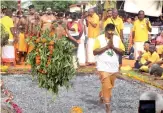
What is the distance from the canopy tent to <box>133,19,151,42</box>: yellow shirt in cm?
699

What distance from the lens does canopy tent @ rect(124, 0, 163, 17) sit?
22.4m

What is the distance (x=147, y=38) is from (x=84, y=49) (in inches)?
86.6

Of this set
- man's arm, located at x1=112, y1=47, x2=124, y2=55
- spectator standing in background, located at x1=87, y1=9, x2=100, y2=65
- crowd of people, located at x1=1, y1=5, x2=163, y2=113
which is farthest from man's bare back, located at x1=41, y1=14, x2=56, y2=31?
man's arm, located at x1=112, y1=47, x2=124, y2=55

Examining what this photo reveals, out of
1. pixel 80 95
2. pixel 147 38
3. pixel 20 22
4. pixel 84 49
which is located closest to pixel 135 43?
pixel 147 38

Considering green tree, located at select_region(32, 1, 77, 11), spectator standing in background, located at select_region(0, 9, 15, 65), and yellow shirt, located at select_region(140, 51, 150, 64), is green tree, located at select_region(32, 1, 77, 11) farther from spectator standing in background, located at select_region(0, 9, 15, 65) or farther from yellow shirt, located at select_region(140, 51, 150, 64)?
yellow shirt, located at select_region(140, 51, 150, 64)

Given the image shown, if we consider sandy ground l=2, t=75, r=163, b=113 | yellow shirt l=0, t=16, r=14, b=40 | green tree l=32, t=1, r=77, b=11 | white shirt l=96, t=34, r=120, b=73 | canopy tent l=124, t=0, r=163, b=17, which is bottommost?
sandy ground l=2, t=75, r=163, b=113

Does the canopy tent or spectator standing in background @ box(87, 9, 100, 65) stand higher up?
the canopy tent

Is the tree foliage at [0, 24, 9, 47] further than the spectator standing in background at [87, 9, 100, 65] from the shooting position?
No

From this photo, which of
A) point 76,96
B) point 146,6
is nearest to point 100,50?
point 76,96

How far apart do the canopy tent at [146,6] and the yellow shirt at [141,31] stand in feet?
22.9

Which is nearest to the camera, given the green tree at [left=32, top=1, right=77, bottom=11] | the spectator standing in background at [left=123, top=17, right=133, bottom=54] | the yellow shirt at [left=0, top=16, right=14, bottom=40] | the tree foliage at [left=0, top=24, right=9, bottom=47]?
the tree foliage at [left=0, top=24, right=9, bottom=47]

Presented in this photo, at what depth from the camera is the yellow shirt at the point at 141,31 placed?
50.4ft

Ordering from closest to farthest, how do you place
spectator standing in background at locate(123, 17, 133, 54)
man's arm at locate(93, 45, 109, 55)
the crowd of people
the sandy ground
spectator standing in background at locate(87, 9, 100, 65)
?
man's arm at locate(93, 45, 109, 55)
the sandy ground
the crowd of people
spectator standing in background at locate(87, 9, 100, 65)
spectator standing in background at locate(123, 17, 133, 54)

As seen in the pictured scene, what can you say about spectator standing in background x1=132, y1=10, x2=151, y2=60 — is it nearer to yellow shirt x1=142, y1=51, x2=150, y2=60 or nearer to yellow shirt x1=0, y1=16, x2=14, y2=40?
yellow shirt x1=142, y1=51, x2=150, y2=60
